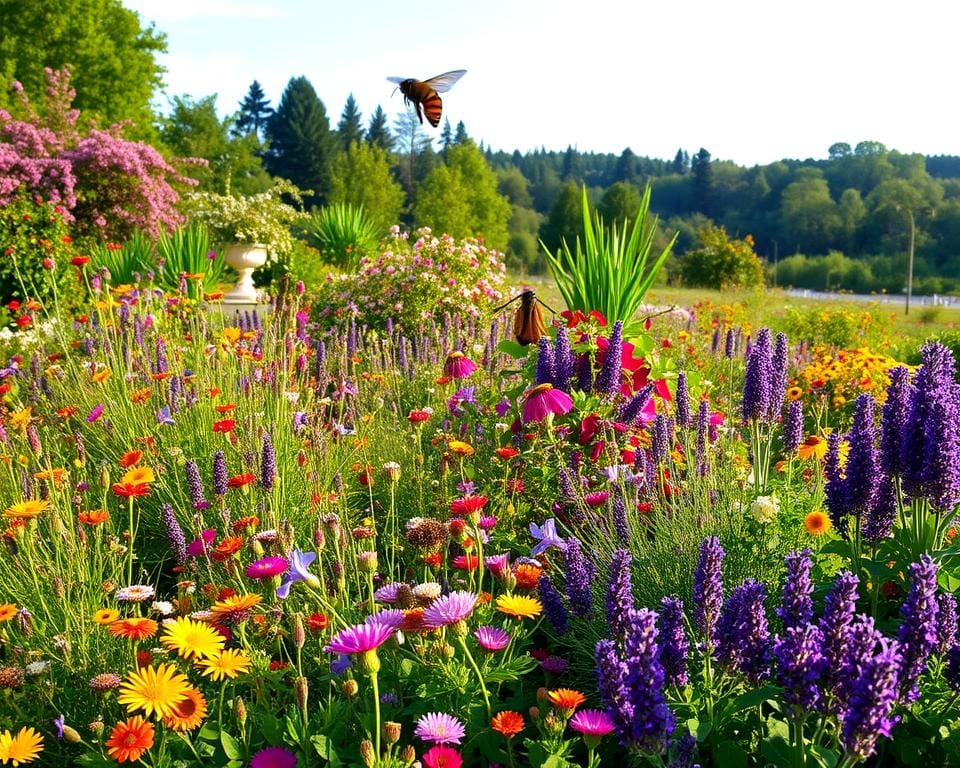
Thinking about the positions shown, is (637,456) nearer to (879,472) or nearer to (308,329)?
(879,472)

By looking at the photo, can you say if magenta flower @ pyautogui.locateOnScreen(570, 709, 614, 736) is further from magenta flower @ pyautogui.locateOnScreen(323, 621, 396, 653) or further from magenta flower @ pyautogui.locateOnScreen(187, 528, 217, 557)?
magenta flower @ pyautogui.locateOnScreen(187, 528, 217, 557)

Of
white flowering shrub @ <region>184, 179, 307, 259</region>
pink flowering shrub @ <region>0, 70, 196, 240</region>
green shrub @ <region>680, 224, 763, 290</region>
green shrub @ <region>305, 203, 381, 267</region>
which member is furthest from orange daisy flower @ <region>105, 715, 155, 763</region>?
green shrub @ <region>680, 224, 763, 290</region>

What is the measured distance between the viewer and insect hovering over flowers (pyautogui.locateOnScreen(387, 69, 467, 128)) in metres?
4.29

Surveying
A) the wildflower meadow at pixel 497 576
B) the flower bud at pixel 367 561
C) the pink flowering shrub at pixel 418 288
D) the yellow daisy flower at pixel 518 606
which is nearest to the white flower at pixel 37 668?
the wildflower meadow at pixel 497 576

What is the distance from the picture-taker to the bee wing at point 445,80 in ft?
14.0

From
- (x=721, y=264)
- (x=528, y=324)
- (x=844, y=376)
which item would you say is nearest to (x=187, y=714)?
(x=528, y=324)

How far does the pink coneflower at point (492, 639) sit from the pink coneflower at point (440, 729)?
0.18 metres

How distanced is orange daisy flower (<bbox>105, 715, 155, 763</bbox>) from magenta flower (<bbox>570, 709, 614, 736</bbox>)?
87 centimetres

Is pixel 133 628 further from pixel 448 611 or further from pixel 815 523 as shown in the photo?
pixel 815 523

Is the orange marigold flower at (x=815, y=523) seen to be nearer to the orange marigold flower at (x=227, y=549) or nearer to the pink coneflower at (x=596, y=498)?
the pink coneflower at (x=596, y=498)

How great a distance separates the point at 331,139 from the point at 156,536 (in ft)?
222

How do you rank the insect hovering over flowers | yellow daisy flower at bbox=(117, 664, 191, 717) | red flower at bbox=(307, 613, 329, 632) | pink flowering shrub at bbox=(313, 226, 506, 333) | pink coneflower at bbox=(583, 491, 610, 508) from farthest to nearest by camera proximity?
pink flowering shrub at bbox=(313, 226, 506, 333) < the insect hovering over flowers < pink coneflower at bbox=(583, 491, 610, 508) < red flower at bbox=(307, 613, 329, 632) < yellow daisy flower at bbox=(117, 664, 191, 717)

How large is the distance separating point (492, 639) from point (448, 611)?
0.65ft

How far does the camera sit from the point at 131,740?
1.57 m
